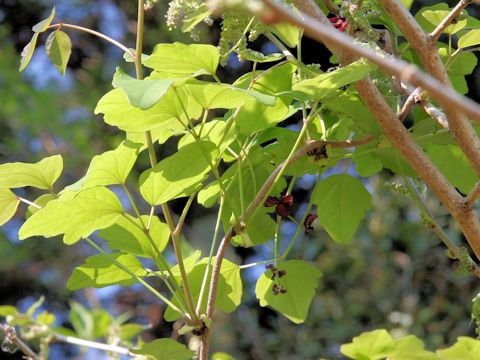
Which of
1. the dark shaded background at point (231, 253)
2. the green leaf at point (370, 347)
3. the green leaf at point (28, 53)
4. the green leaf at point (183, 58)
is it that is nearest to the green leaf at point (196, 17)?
the green leaf at point (183, 58)

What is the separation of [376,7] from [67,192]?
0.23m

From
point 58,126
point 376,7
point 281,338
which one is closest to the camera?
point 376,7

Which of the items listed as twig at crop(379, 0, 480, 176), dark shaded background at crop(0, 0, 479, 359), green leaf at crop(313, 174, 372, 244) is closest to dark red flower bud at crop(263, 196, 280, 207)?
green leaf at crop(313, 174, 372, 244)

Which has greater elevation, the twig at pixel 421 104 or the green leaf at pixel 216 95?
the green leaf at pixel 216 95

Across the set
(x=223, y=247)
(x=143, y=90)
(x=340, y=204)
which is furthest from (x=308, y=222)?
(x=143, y=90)

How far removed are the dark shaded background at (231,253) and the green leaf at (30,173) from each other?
5.50 ft

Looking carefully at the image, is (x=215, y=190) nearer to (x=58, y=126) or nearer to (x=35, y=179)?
(x=35, y=179)

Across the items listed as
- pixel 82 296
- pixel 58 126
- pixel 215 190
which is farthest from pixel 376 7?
pixel 82 296

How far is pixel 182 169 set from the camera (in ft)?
1.65

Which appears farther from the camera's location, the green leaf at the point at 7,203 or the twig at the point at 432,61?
the green leaf at the point at 7,203

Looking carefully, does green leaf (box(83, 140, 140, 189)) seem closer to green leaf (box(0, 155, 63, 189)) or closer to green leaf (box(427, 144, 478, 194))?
green leaf (box(0, 155, 63, 189))

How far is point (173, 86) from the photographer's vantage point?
1.51ft

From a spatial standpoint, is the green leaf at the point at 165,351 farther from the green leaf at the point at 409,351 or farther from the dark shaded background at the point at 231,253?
the dark shaded background at the point at 231,253

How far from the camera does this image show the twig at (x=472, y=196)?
0.48 m
